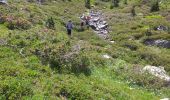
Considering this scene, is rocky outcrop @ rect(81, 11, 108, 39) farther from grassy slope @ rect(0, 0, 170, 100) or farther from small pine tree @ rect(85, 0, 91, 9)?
grassy slope @ rect(0, 0, 170, 100)

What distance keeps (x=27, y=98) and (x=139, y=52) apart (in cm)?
1711

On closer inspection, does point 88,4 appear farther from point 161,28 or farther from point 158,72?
point 158,72

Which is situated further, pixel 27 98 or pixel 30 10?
pixel 30 10

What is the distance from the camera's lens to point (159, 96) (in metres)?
22.4

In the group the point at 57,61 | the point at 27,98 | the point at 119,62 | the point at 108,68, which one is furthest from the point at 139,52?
the point at 27,98

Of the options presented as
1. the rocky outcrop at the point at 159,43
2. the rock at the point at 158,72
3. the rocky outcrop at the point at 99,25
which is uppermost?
the rock at the point at 158,72

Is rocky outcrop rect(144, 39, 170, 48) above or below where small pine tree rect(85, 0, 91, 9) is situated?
above

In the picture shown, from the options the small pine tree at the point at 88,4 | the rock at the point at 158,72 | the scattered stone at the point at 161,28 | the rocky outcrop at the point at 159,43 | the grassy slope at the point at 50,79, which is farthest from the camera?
the small pine tree at the point at 88,4

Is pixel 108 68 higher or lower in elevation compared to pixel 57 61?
lower

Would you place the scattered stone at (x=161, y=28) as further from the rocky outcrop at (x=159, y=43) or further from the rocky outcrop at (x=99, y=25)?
the rocky outcrop at (x=99, y=25)

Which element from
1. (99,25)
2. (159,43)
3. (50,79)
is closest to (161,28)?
(159,43)

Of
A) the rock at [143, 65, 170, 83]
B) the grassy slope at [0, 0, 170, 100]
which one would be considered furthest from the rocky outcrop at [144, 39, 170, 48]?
the rock at [143, 65, 170, 83]

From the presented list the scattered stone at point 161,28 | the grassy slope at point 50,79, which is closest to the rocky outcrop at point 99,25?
the scattered stone at point 161,28

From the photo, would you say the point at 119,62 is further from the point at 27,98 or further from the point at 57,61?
the point at 27,98
